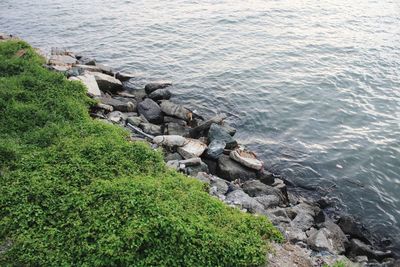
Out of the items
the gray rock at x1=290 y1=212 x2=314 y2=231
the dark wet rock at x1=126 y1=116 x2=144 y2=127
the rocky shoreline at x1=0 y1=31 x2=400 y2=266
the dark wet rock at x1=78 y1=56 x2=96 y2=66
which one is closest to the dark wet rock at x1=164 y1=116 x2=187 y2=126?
the rocky shoreline at x1=0 y1=31 x2=400 y2=266

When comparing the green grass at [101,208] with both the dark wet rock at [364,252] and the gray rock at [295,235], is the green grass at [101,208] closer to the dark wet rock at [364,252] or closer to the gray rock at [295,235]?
the gray rock at [295,235]

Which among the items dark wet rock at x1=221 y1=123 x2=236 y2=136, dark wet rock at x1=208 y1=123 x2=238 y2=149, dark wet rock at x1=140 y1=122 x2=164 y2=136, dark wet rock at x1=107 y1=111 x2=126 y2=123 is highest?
dark wet rock at x1=107 y1=111 x2=126 y2=123

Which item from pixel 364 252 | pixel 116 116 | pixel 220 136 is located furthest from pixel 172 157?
pixel 364 252

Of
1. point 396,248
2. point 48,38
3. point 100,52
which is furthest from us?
point 48,38

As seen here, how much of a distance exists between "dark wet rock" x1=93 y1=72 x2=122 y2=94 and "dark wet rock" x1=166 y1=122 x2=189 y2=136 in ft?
12.8

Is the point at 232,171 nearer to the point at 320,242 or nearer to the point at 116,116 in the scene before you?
the point at 320,242

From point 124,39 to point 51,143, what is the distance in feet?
48.1

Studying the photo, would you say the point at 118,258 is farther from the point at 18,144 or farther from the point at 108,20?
the point at 108,20

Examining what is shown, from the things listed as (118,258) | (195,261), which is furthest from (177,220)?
(118,258)

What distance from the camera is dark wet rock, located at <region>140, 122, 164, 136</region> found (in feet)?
43.9

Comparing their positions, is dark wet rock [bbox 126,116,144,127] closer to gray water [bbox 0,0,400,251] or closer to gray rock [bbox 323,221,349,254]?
gray water [bbox 0,0,400,251]

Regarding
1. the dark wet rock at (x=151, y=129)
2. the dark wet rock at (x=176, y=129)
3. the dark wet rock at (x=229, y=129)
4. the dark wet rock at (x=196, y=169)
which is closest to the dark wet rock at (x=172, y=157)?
the dark wet rock at (x=196, y=169)

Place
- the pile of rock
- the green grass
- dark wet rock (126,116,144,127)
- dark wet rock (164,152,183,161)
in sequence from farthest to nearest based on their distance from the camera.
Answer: dark wet rock (126,116,144,127), dark wet rock (164,152,183,161), the pile of rock, the green grass

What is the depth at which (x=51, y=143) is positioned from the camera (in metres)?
9.85
